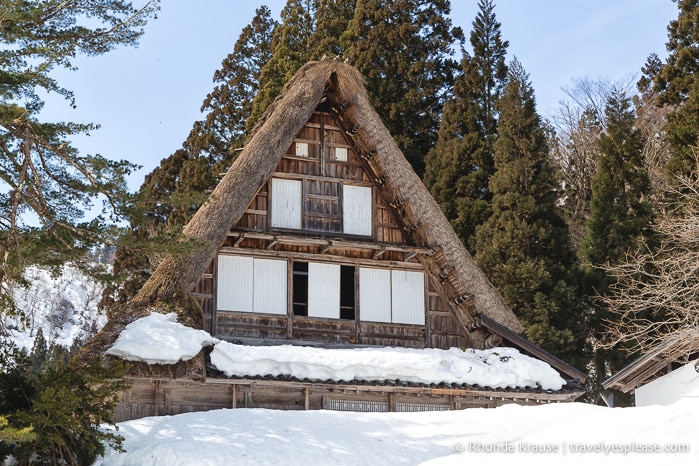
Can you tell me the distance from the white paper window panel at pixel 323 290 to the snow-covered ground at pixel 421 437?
7.68 feet

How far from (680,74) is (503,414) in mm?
13868

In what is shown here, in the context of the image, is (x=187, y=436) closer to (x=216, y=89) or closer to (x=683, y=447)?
(x=683, y=447)

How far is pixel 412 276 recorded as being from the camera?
16.2m

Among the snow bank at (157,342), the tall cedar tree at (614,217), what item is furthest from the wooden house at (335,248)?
the tall cedar tree at (614,217)

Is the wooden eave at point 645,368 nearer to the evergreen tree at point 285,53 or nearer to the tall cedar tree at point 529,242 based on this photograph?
the tall cedar tree at point 529,242

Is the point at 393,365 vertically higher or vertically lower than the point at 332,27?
lower

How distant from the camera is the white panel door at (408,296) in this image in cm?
1594

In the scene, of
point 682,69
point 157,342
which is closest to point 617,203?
point 682,69

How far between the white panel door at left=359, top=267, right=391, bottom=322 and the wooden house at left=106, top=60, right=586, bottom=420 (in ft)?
0.06

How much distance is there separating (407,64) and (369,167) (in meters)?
8.65

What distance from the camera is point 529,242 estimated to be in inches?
802

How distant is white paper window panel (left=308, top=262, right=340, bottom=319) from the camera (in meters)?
15.5

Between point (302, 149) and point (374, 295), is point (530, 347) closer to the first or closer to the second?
point (374, 295)

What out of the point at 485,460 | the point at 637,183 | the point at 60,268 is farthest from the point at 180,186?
the point at 485,460
